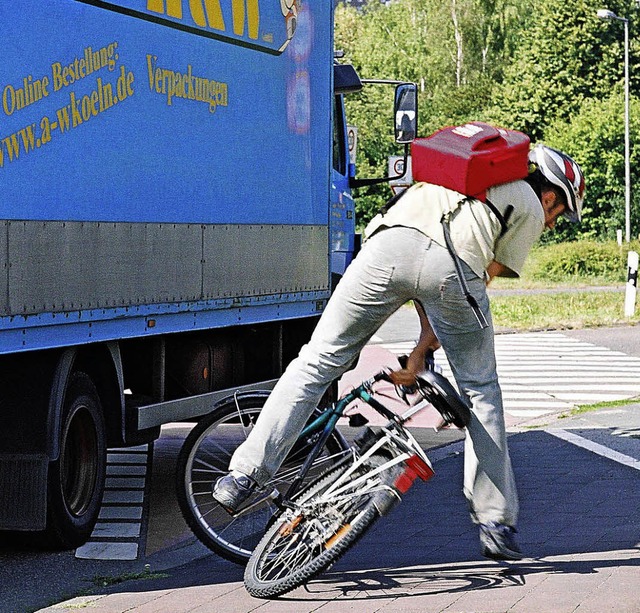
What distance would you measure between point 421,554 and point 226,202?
8.05 feet

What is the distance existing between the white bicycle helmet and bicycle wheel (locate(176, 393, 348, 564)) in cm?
127

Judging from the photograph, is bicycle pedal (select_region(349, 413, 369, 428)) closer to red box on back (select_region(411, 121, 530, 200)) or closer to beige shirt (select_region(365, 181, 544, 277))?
beige shirt (select_region(365, 181, 544, 277))

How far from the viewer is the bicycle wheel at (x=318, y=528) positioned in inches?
207

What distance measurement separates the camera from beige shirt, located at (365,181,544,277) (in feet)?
17.5

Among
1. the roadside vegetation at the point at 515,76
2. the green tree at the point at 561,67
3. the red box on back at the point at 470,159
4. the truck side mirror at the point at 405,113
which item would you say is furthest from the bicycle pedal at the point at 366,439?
the green tree at the point at 561,67

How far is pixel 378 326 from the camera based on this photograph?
545 centimetres

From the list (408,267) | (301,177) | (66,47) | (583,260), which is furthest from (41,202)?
(583,260)

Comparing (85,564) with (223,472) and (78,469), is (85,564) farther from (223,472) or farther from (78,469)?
(223,472)

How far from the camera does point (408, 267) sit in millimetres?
5316

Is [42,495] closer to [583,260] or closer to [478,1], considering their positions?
[583,260]

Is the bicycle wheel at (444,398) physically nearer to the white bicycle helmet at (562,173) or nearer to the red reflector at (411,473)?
the red reflector at (411,473)

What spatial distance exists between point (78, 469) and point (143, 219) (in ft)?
3.98

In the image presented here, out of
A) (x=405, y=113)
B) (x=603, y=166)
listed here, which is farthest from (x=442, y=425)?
(x=603, y=166)

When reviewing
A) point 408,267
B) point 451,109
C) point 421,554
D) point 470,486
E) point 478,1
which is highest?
point 478,1
